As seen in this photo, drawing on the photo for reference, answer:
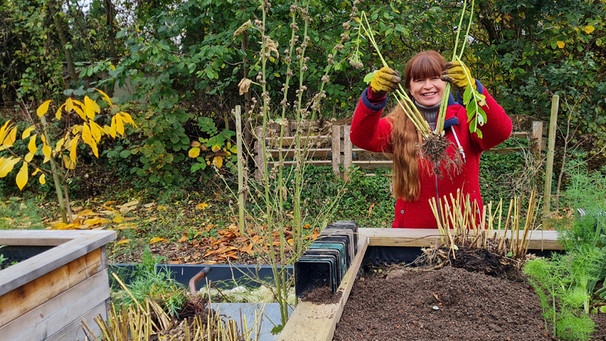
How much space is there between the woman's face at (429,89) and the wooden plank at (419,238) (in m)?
0.61

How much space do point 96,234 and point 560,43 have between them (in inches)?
238

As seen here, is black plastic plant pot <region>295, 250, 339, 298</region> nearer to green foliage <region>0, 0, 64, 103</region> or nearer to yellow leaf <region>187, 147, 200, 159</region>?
yellow leaf <region>187, 147, 200, 159</region>

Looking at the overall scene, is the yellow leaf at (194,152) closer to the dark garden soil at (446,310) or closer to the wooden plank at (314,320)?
the dark garden soil at (446,310)

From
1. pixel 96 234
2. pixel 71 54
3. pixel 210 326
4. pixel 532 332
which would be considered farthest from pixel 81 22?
pixel 532 332

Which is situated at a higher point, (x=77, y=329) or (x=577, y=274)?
(x=577, y=274)

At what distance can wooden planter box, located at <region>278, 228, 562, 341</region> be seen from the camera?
4.32 feet

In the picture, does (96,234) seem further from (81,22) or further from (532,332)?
(81,22)

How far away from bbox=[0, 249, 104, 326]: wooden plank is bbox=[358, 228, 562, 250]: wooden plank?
1427 mm

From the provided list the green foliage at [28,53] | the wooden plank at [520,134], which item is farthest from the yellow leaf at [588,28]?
the green foliage at [28,53]

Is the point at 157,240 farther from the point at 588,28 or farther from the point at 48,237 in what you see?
the point at 588,28

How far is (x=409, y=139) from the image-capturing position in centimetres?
237

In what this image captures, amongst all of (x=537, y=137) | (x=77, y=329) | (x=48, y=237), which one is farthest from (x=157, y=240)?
(x=537, y=137)

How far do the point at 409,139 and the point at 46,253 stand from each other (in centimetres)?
180

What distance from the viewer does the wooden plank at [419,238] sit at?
81.9 inches
